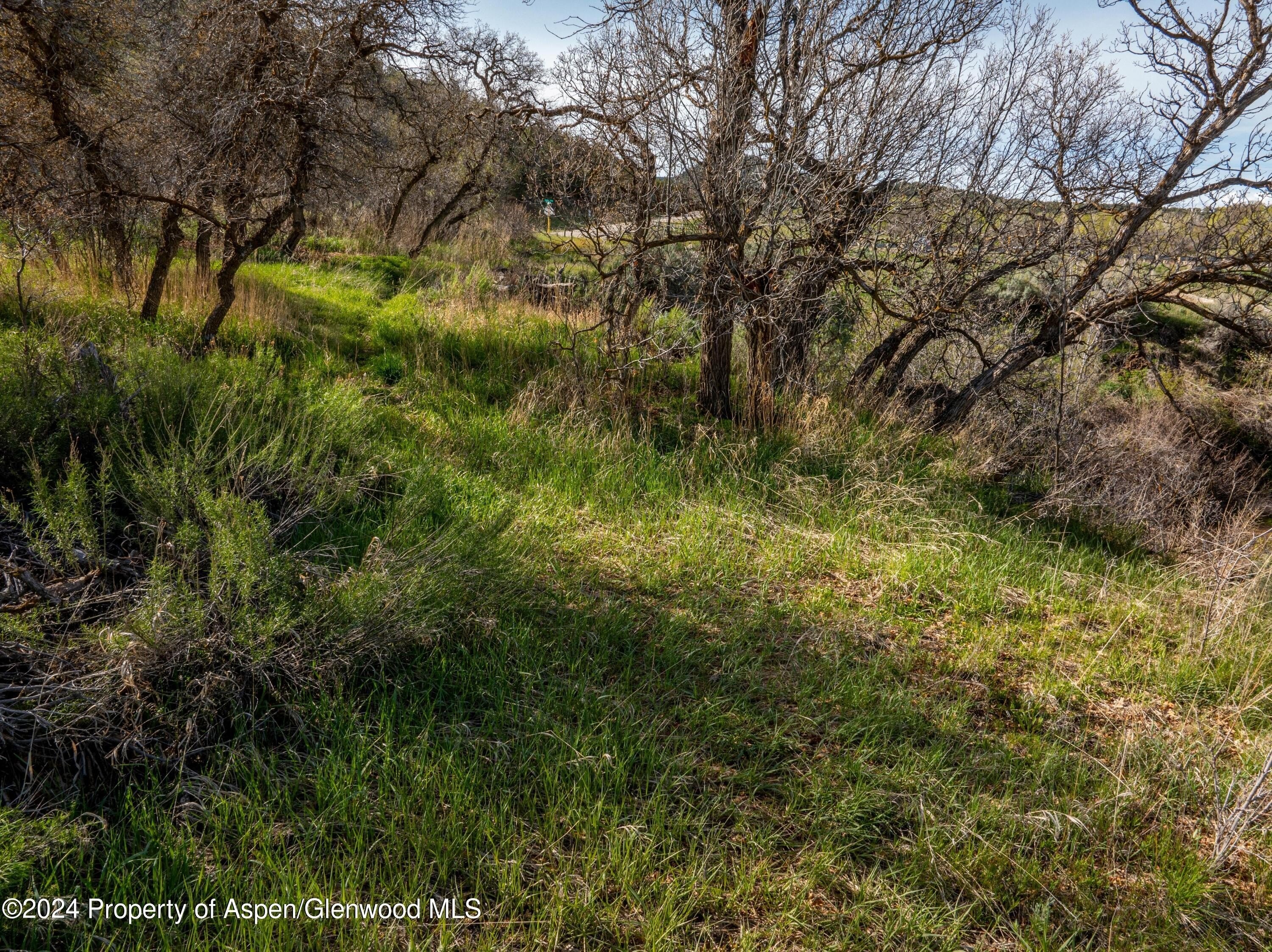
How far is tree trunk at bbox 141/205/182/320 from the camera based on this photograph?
19.8ft

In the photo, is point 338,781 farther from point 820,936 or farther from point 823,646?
point 823,646

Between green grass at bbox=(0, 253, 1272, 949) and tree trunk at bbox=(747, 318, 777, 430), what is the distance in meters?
0.86

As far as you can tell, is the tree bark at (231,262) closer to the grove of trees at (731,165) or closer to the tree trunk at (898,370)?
the grove of trees at (731,165)

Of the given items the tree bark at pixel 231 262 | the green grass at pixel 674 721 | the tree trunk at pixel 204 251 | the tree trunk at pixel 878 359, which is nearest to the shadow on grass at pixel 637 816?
the green grass at pixel 674 721

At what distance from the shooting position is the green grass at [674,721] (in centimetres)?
207

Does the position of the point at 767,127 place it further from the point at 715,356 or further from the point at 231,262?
the point at 231,262

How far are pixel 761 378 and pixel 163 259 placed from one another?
544cm

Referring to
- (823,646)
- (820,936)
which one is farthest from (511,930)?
(823,646)

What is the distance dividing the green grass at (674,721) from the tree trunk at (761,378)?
2.82 feet

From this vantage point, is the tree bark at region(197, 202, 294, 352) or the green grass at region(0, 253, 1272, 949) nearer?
the green grass at region(0, 253, 1272, 949)

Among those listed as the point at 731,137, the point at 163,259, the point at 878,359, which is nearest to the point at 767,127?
the point at 731,137

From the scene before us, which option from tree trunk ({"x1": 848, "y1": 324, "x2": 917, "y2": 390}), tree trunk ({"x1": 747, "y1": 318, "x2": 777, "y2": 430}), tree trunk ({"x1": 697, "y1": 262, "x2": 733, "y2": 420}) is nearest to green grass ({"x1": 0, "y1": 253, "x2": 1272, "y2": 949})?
tree trunk ({"x1": 747, "y1": 318, "x2": 777, "y2": 430})

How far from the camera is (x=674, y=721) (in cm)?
292

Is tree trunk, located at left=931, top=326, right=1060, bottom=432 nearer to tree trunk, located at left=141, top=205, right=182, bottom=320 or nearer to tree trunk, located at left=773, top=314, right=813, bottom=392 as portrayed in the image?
tree trunk, located at left=773, top=314, right=813, bottom=392
